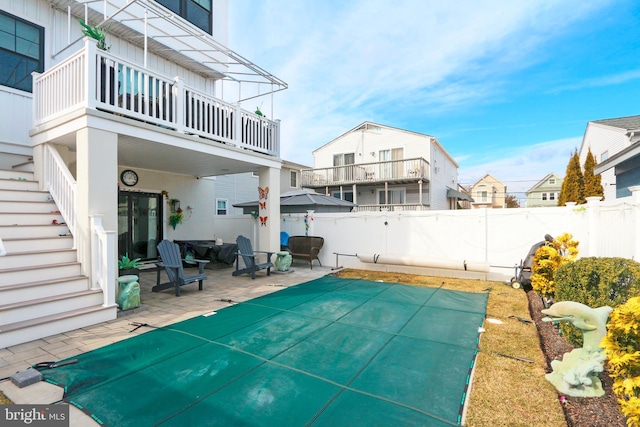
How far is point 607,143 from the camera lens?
15.4m

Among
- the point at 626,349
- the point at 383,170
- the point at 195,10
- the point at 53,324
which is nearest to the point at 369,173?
the point at 383,170

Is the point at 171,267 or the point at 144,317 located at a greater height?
the point at 171,267

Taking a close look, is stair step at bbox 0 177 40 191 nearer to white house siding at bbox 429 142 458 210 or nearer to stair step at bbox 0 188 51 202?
stair step at bbox 0 188 51 202

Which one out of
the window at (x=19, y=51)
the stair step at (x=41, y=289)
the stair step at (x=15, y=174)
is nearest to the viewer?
the stair step at (x=41, y=289)

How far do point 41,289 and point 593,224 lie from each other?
9124 mm

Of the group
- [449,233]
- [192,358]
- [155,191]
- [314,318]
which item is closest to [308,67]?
[155,191]

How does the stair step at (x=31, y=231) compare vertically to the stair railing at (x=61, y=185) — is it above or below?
below

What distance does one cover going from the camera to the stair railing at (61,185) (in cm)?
477

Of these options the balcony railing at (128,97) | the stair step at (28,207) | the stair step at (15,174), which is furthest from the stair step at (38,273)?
the stair step at (15,174)

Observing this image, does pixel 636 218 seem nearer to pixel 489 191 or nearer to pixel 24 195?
pixel 24 195

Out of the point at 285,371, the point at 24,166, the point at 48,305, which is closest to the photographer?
the point at 285,371

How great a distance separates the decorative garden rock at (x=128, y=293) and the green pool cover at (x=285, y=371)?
1055mm

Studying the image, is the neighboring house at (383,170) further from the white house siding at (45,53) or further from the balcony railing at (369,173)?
the white house siding at (45,53)

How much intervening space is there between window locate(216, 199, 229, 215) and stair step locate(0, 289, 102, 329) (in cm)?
1003
